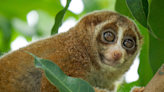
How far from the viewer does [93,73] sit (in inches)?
159

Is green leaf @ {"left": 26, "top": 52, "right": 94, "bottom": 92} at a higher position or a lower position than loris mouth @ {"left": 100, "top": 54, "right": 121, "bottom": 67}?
higher

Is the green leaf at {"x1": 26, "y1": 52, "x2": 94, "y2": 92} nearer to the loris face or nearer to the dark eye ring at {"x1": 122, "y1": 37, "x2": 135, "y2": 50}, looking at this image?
the loris face

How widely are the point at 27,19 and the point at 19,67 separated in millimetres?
4095

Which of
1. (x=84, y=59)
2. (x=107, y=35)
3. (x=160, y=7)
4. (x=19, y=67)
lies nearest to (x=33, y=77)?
(x=19, y=67)

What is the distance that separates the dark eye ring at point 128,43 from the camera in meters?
4.41

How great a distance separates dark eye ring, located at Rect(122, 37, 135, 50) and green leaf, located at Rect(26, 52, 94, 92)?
Answer: 2180mm

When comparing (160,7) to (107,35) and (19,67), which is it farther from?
(19,67)

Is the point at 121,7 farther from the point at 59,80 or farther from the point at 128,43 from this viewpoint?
the point at 59,80

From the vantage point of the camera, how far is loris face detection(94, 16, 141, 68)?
13.4 ft

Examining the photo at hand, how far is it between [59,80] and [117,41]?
6.95ft

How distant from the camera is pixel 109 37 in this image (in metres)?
4.25

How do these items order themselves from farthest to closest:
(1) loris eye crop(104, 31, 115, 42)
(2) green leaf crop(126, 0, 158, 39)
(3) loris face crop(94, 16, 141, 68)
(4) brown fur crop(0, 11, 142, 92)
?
(1) loris eye crop(104, 31, 115, 42)
(3) loris face crop(94, 16, 141, 68)
(4) brown fur crop(0, 11, 142, 92)
(2) green leaf crop(126, 0, 158, 39)

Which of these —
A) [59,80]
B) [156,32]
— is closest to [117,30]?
[156,32]

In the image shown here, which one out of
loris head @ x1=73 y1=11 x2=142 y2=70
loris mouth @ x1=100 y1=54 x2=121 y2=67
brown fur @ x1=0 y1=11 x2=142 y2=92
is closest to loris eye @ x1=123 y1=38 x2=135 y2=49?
loris head @ x1=73 y1=11 x2=142 y2=70
